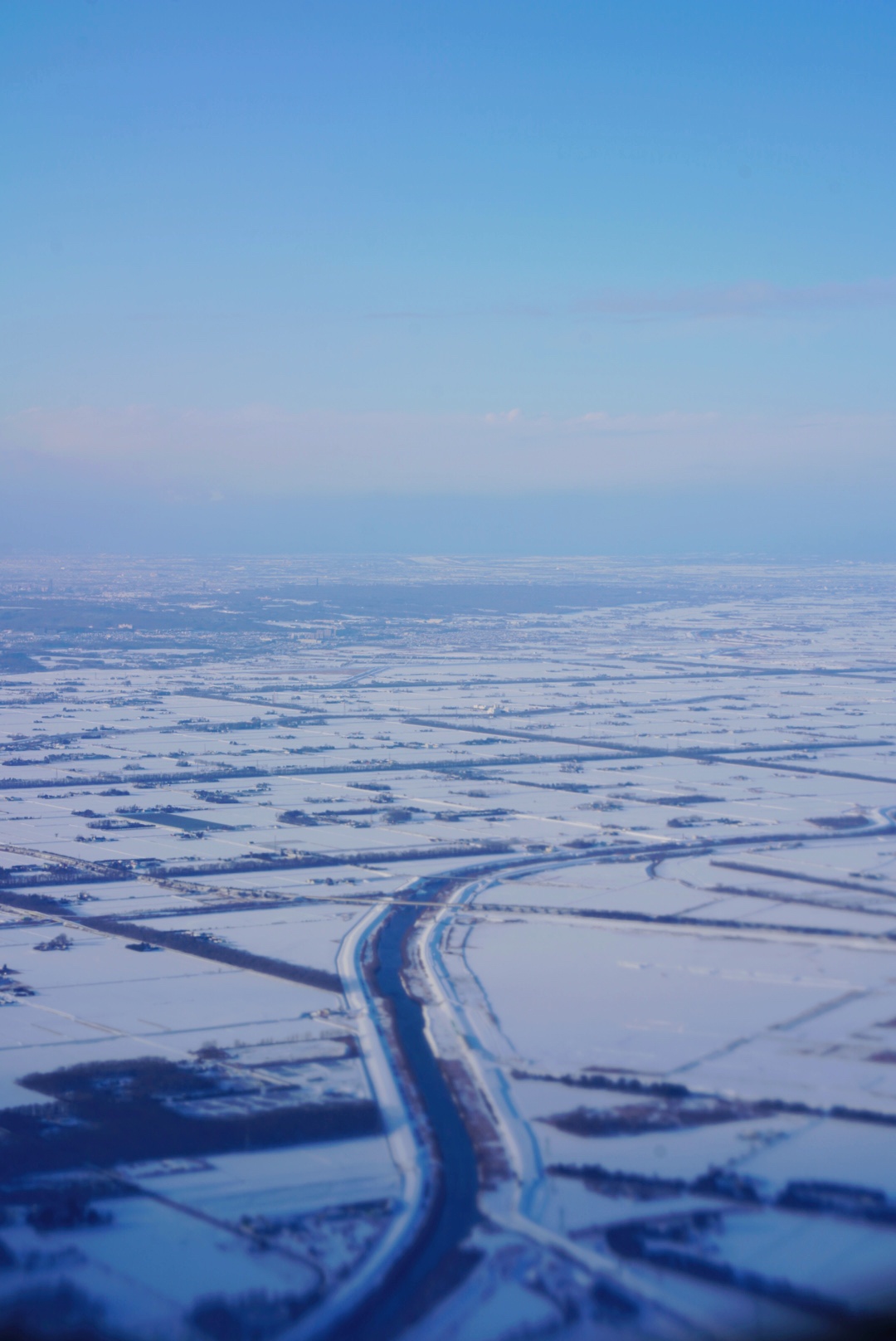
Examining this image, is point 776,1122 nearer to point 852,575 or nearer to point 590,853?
point 590,853

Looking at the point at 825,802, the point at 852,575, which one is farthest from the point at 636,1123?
the point at 852,575

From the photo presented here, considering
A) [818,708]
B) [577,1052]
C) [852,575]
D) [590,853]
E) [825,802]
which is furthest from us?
[852,575]

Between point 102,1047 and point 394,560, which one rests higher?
point 394,560

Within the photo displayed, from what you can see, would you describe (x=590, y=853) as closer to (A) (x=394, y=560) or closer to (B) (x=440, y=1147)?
(B) (x=440, y=1147)

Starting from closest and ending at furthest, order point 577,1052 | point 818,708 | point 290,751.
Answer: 1. point 577,1052
2. point 290,751
3. point 818,708

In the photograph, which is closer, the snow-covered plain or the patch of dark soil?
the snow-covered plain

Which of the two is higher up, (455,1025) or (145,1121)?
(145,1121)

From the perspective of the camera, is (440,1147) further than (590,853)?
No

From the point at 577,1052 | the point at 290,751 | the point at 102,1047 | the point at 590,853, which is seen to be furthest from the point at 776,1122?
the point at 290,751

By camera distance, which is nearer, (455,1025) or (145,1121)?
(145,1121)

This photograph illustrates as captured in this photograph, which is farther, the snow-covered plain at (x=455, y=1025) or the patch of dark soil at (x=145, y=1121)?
the patch of dark soil at (x=145, y=1121)
